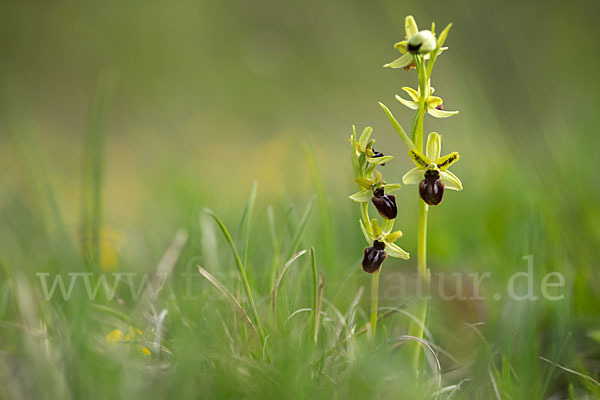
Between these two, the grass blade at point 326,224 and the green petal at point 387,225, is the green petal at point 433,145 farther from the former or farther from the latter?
the grass blade at point 326,224

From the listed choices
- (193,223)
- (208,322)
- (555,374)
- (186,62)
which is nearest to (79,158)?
(186,62)

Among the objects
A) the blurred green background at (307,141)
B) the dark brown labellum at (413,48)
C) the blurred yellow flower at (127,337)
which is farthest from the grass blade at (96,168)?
the dark brown labellum at (413,48)

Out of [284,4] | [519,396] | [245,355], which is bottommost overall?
[519,396]

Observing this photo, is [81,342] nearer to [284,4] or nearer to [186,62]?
[186,62]

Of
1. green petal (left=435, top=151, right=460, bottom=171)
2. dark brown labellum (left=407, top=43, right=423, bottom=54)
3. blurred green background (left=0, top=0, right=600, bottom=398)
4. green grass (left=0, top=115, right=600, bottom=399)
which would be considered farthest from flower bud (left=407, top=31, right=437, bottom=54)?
green grass (left=0, top=115, right=600, bottom=399)

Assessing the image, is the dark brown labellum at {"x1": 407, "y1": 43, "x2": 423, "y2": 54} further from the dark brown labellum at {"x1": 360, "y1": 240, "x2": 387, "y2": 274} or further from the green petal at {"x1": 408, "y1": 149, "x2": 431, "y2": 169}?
the dark brown labellum at {"x1": 360, "y1": 240, "x2": 387, "y2": 274}

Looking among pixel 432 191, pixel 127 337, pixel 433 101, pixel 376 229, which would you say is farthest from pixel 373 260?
pixel 127 337
